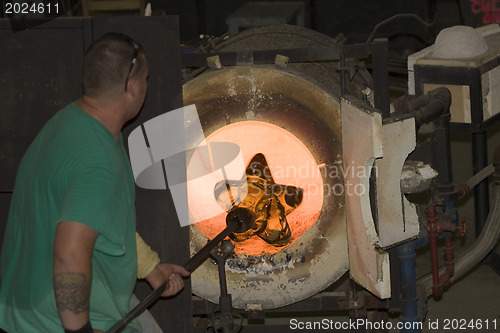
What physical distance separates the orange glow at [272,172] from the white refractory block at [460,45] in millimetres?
891

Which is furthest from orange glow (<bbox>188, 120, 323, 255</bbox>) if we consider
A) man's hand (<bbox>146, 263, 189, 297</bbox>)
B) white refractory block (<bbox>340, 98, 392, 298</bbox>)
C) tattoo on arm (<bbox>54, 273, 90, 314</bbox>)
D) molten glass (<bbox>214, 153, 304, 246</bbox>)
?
Answer: tattoo on arm (<bbox>54, 273, 90, 314</bbox>)

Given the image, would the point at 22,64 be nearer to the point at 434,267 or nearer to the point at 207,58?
the point at 207,58

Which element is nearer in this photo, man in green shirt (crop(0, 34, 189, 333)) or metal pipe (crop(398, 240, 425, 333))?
man in green shirt (crop(0, 34, 189, 333))

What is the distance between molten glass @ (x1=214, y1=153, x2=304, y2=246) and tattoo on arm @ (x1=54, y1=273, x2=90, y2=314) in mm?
1342

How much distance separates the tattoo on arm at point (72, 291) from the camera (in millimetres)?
2568

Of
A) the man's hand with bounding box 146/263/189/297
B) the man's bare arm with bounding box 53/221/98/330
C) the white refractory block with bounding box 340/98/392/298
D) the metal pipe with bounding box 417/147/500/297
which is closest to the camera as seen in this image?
the man's bare arm with bounding box 53/221/98/330

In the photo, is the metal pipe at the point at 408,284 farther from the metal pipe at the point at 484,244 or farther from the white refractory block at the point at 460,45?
the white refractory block at the point at 460,45

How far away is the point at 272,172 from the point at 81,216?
1.53 metres

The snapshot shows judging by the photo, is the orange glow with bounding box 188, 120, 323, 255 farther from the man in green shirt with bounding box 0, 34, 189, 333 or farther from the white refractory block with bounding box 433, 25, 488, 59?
the man in green shirt with bounding box 0, 34, 189, 333

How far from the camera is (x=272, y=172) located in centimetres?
394

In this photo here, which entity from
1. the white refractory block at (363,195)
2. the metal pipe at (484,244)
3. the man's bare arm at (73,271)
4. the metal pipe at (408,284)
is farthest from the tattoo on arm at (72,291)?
the metal pipe at (484,244)

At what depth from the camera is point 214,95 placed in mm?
3857

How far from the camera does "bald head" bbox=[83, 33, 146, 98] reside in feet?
9.11

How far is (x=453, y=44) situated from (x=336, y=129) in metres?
0.86
